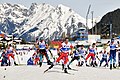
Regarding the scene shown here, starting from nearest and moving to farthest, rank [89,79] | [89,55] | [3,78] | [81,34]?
[89,79] → [3,78] → [89,55] → [81,34]

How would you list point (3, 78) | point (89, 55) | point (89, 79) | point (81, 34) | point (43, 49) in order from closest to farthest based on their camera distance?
point (89, 79) → point (3, 78) → point (43, 49) → point (89, 55) → point (81, 34)

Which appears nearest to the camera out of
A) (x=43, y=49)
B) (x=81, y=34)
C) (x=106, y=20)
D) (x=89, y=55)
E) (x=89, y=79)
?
(x=89, y=79)

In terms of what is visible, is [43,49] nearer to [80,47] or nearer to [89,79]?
[80,47]

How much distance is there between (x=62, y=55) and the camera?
17.3m

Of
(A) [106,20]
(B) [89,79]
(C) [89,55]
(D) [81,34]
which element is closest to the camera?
(B) [89,79]

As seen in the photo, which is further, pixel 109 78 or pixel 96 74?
pixel 96 74

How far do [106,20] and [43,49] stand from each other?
16267 cm

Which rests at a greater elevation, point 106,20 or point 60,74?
point 106,20

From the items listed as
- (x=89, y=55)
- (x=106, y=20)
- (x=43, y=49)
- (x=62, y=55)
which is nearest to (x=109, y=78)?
(x=62, y=55)

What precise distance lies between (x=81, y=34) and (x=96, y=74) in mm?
101465

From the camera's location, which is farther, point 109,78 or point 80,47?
point 80,47

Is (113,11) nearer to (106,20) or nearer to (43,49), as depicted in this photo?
(106,20)

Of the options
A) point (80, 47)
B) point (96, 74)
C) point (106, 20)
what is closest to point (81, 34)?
point (106, 20)

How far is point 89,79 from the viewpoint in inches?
600
